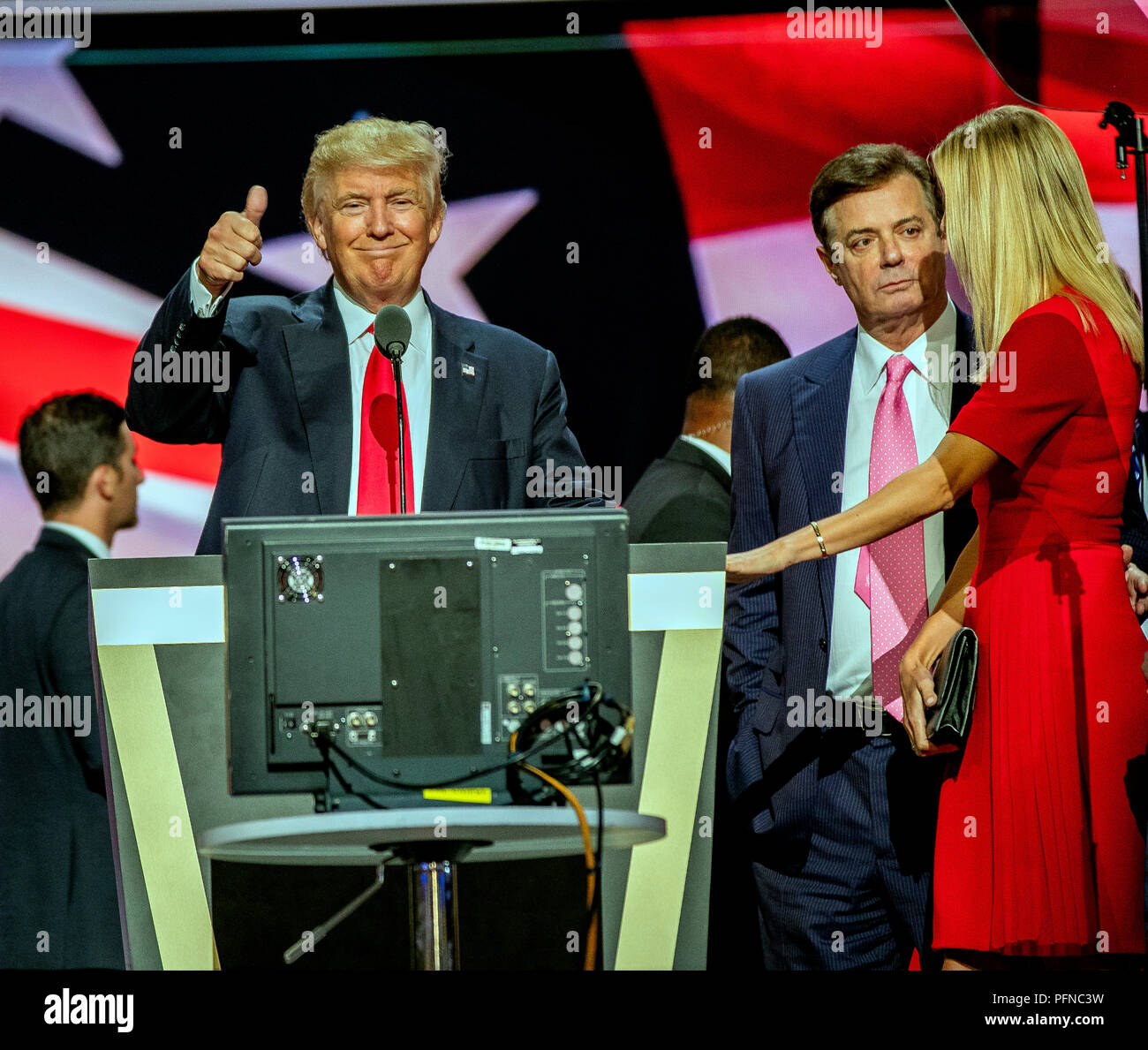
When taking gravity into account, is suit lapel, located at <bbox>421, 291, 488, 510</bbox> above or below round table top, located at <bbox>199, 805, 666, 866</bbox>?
above

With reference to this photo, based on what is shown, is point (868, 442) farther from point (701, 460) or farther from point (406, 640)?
point (406, 640)

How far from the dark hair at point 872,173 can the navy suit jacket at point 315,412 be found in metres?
0.82

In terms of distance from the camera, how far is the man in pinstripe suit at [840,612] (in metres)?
2.96

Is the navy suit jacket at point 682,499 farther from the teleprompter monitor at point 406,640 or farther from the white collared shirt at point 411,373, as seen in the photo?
the teleprompter monitor at point 406,640

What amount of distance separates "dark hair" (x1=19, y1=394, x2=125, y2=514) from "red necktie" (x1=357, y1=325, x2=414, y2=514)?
1.40 metres

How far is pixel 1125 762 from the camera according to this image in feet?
7.46

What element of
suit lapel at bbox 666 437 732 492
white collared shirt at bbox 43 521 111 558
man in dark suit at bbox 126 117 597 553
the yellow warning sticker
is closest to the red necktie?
man in dark suit at bbox 126 117 597 553

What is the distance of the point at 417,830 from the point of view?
5.70 ft

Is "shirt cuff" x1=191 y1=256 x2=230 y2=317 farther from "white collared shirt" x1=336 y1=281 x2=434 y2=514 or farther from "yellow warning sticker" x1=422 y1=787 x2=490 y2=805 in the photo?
"yellow warning sticker" x1=422 y1=787 x2=490 y2=805

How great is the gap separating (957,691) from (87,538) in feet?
8.26

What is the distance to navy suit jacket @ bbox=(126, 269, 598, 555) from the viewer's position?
279cm

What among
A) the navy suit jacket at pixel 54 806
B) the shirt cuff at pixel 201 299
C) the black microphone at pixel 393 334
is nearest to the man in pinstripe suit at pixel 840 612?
the black microphone at pixel 393 334

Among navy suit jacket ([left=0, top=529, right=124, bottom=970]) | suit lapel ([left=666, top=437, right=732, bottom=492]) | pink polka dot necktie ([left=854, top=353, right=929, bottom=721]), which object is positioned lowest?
navy suit jacket ([left=0, top=529, right=124, bottom=970])
